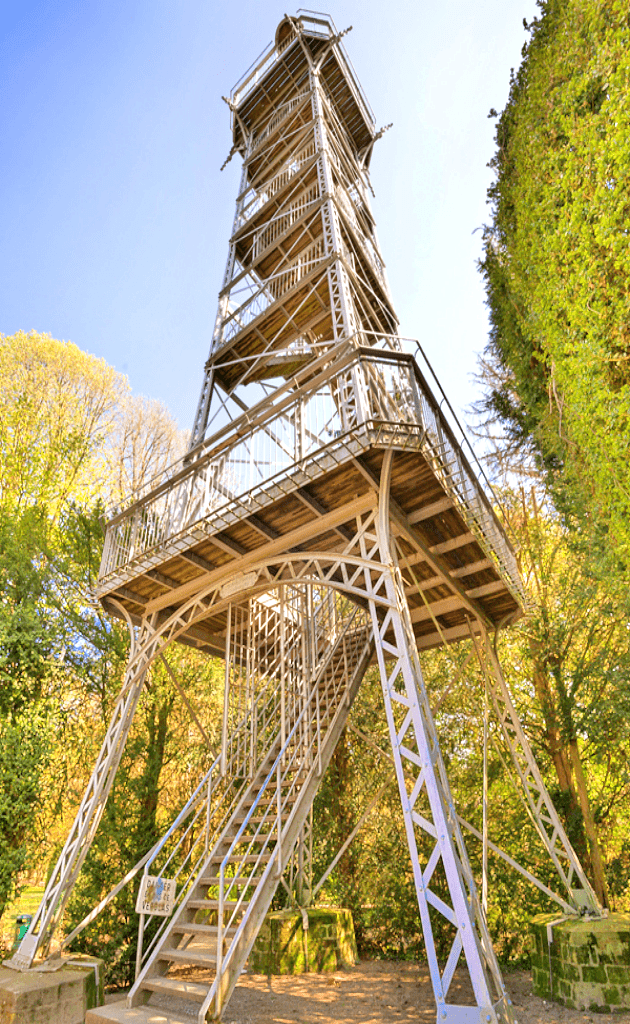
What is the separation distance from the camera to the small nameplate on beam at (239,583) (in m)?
5.90

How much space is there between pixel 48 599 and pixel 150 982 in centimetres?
612

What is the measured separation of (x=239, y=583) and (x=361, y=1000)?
466 cm

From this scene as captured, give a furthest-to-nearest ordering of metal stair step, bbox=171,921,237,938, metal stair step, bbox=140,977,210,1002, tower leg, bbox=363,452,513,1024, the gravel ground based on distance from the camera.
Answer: the gravel ground → metal stair step, bbox=171,921,237,938 → metal stair step, bbox=140,977,210,1002 → tower leg, bbox=363,452,513,1024

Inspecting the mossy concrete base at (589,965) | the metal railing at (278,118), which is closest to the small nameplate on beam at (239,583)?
the mossy concrete base at (589,965)

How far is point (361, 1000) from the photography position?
18.5 ft

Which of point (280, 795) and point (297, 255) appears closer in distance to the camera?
point (280, 795)

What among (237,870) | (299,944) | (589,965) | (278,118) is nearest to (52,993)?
(237,870)

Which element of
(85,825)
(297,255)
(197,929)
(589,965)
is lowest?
(589,965)

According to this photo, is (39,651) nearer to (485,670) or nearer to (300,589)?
(300,589)

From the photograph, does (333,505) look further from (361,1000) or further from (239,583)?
(361,1000)

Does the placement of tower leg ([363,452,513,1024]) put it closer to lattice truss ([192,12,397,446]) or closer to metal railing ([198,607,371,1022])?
metal railing ([198,607,371,1022])

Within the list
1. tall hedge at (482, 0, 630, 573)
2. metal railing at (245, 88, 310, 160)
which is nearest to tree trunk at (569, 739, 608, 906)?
tall hedge at (482, 0, 630, 573)

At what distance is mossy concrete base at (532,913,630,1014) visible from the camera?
15.2ft

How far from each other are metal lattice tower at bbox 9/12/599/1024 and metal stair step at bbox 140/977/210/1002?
0.03 meters
